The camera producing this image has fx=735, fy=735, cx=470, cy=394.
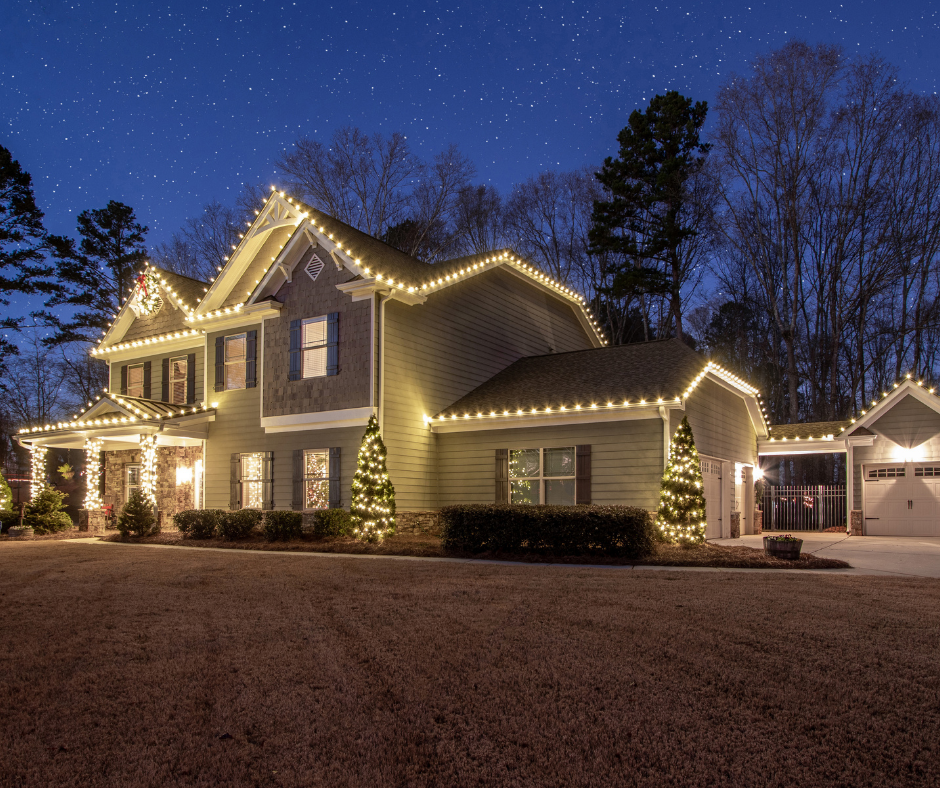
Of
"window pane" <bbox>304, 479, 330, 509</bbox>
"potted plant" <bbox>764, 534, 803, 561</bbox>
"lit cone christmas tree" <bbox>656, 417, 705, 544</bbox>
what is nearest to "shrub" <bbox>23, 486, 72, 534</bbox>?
"window pane" <bbox>304, 479, 330, 509</bbox>

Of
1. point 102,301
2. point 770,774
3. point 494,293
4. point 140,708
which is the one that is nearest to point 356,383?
point 494,293

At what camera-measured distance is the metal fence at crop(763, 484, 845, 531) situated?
77.6 feet

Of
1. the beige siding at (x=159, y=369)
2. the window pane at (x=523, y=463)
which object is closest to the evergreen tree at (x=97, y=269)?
the beige siding at (x=159, y=369)

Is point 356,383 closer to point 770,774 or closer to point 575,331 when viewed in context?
point 575,331

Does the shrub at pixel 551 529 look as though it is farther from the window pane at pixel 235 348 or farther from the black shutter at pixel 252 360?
the window pane at pixel 235 348

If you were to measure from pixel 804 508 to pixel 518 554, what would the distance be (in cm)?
1525

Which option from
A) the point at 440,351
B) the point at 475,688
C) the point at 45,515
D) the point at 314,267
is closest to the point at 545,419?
the point at 440,351

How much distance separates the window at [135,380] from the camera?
2278cm

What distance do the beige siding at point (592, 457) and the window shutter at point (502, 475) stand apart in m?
0.19

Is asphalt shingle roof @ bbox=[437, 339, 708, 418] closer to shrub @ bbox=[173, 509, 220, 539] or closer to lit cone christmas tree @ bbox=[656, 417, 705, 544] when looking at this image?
lit cone christmas tree @ bbox=[656, 417, 705, 544]

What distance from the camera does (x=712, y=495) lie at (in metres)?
18.6

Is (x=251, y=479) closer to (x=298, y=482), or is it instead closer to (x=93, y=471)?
(x=298, y=482)

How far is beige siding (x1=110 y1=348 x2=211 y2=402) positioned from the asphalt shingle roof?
744 centimetres

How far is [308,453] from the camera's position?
17.8 metres
